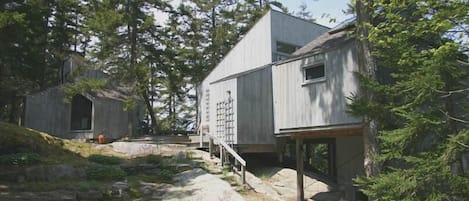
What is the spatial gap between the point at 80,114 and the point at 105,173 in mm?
14485

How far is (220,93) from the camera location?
16781 millimetres

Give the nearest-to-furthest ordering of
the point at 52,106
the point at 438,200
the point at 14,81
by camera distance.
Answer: the point at 438,200, the point at 52,106, the point at 14,81

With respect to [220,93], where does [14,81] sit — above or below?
above

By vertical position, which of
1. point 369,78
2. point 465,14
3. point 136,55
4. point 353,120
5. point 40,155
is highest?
point 136,55

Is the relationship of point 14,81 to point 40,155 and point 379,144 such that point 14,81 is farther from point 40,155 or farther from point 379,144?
point 379,144

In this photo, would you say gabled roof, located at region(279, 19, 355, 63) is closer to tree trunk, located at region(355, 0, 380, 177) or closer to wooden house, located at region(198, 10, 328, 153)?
tree trunk, located at region(355, 0, 380, 177)

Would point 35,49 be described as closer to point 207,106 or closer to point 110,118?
point 110,118

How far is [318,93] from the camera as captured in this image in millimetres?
13672

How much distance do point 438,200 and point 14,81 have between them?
87.0 feet

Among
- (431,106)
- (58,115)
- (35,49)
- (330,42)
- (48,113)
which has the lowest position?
(431,106)

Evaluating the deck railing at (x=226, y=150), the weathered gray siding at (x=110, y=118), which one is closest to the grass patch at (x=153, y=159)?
the deck railing at (x=226, y=150)

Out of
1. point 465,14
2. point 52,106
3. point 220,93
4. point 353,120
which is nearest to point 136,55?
point 52,106

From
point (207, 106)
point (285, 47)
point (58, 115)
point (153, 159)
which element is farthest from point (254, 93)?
point (58, 115)

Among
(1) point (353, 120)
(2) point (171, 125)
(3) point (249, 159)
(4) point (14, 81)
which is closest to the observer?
(1) point (353, 120)
